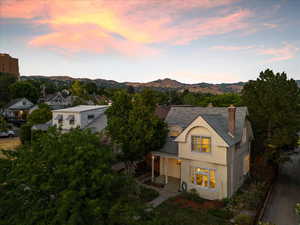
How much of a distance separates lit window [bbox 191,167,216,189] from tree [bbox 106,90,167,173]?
14.6ft

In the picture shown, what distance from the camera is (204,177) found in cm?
1778

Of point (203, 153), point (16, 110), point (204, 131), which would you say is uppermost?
point (16, 110)

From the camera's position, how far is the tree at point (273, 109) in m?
20.3

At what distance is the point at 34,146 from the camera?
8328mm

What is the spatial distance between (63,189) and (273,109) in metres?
21.9

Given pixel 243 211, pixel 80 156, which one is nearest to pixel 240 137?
pixel 243 211

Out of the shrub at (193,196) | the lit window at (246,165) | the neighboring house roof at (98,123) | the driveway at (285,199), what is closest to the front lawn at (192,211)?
the shrub at (193,196)

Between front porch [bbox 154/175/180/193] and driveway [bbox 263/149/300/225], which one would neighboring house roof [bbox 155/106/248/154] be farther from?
driveway [bbox 263/149/300/225]

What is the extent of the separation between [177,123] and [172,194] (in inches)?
316

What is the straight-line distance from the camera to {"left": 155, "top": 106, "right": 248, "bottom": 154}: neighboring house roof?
17438mm

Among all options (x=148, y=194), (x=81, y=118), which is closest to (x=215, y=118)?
(x=148, y=194)

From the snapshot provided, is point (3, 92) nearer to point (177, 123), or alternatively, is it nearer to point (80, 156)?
point (177, 123)

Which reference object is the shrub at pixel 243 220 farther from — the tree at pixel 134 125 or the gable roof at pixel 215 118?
the tree at pixel 134 125

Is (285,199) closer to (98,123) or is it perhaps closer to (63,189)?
(63,189)
